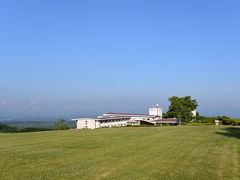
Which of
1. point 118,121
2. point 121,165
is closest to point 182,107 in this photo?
point 118,121

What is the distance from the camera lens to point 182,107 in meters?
52.6

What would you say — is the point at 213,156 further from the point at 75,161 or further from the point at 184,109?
the point at 184,109

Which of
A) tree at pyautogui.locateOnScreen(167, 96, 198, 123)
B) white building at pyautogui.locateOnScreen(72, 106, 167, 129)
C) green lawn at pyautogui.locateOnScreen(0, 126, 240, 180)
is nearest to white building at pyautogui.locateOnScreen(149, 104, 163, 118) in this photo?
white building at pyautogui.locateOnScreen(72, 106, 167, 129)

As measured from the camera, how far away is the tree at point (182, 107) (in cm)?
5241

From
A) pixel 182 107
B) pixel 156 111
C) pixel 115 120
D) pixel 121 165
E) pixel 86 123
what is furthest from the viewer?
pixel 156 111

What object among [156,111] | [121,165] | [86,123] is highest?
[156,111]

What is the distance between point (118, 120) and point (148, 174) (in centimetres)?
4799

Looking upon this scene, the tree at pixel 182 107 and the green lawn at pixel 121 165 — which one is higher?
the tree at pixel 182 107

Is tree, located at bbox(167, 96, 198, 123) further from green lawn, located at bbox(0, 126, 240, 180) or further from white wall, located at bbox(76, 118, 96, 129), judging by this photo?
green lawn, located at bbox(0, 126, 240, 180)

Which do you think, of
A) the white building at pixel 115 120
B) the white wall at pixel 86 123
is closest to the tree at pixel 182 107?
the white building at pixel 115 120

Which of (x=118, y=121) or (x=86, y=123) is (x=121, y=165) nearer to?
(x=86, y=123)

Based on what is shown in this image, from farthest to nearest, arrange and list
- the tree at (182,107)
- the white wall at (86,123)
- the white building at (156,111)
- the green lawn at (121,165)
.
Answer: the white building at (156,111)
the tree at (182,107)
the white wall at (86,123)
the green lawn at (121,165)

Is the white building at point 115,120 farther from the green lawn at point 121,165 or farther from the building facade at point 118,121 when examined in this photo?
the green lawn at point 121,165

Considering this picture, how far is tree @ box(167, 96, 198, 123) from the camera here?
172 ft
